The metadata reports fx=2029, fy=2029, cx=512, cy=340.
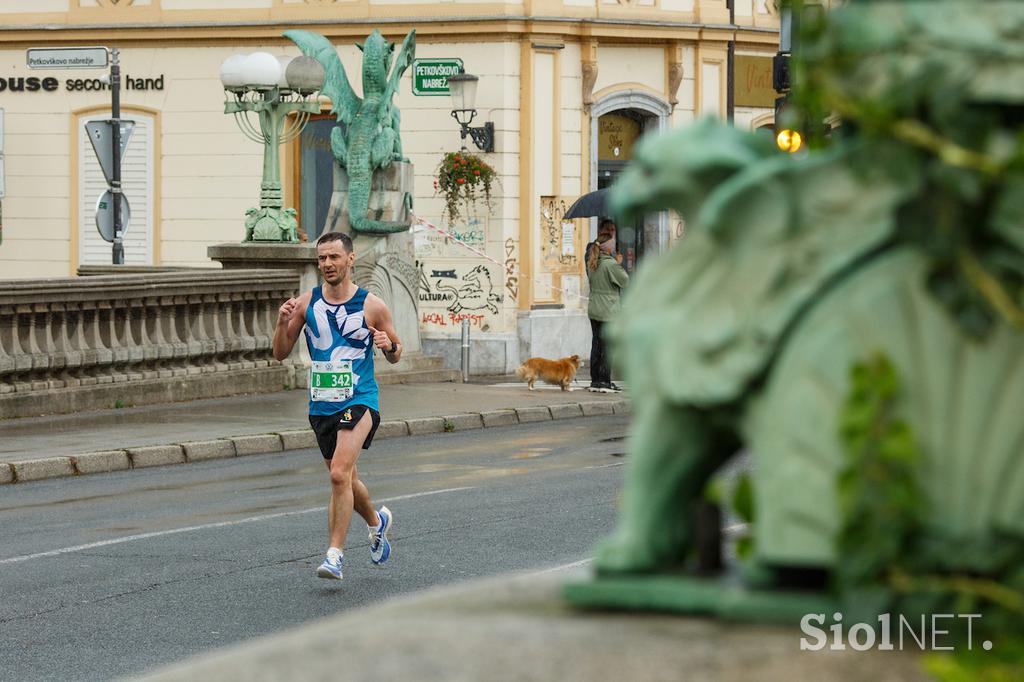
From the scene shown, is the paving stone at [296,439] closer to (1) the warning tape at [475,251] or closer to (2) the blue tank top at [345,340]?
(2) the blue tank top at [345,340]

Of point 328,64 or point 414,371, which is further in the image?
point 414,371

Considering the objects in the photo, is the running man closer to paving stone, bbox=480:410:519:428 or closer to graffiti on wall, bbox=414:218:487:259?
paving stone, bbox=480:410:519:428

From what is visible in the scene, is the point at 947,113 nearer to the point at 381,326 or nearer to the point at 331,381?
the point at 331,381

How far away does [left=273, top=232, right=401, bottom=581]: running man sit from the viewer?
37.9 ft

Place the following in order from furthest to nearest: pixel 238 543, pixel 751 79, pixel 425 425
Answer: pixel 751 79, pixel 425 425, pixel 238 543

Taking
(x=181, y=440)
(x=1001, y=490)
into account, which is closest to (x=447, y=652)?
(x=1001, y=490)

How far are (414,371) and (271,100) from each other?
403 cm

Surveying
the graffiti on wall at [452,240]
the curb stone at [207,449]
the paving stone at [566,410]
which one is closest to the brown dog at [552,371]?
the paving stone at [566,410]

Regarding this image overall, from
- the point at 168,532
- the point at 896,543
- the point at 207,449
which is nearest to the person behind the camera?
the point at 896,543

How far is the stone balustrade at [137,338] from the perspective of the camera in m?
20.2

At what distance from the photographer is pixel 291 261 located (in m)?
24.6

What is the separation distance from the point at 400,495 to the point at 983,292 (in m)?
12.3

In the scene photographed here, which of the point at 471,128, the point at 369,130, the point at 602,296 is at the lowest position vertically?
the point at 602,296

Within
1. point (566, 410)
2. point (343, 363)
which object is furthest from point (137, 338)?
point (343, 363)
